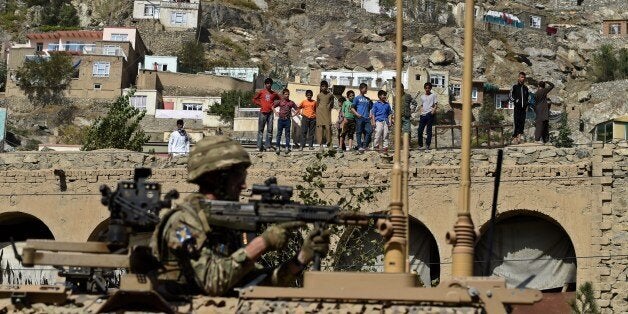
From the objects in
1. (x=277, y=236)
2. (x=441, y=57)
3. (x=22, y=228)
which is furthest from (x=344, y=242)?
(x=441, y=57)

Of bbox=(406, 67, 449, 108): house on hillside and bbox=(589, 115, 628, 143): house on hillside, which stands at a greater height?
bbox=(406, 67, 449, 108): house on hillside

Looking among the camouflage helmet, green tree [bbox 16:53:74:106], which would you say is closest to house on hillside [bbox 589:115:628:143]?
the camouflage helmet

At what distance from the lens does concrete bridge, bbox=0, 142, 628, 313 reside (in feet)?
118

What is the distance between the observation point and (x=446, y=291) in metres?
13.2

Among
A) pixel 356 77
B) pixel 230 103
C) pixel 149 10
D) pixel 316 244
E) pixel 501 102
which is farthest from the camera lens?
pixel 149 10

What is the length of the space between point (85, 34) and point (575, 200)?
8657cm

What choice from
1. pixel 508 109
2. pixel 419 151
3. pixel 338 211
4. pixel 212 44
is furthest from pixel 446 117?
pixel 338 211

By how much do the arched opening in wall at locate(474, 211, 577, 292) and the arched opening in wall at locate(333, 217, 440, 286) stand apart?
3.59ft

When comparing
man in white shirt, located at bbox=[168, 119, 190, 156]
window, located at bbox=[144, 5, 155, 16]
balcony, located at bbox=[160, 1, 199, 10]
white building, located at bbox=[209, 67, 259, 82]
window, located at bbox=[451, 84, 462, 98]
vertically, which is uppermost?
balcony, located at bbox=[160, 1, 199, 10]

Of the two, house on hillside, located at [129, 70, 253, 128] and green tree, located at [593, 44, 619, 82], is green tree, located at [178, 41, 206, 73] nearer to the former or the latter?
house on hillside, located at [129, 70, 253, 128]

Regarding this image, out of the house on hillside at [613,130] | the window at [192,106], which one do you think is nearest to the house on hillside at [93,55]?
the window at [192,106]

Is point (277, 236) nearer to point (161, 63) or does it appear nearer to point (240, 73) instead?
point (240, 73)

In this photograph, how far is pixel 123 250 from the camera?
47.4ft

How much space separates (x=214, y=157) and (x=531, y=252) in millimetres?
22574
